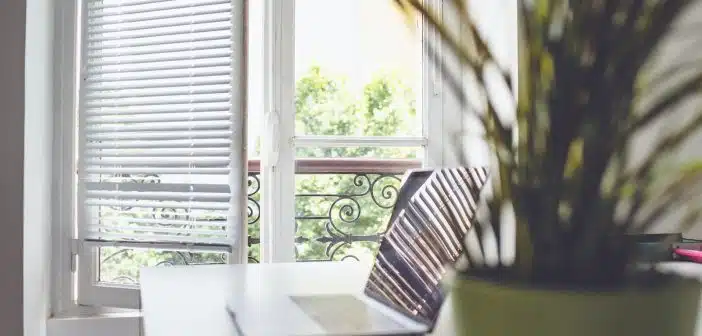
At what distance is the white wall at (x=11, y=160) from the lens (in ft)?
6.75

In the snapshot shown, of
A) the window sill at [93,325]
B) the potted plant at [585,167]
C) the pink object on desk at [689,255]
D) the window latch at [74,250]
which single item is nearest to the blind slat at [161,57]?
the window latch at [74,250]

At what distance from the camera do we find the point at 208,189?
2293 mm

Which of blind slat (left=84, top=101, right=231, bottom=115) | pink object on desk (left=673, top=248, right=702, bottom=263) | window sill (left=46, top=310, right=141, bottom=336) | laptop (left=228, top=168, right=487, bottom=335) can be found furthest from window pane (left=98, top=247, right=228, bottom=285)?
pink object on desk (left=673, top=248, right=702, bottom=263)

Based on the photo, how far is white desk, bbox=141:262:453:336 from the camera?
102 cm

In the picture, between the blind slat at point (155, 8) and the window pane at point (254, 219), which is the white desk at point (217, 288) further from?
the blind slat at point (155, 8)

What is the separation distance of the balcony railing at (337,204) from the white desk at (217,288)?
2.44ft

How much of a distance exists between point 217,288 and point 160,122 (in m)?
1.08

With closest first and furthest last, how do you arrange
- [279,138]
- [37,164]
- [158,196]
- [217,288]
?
1. [217,288]
2. [37,164]
3. [158,196]
4. [279,138]

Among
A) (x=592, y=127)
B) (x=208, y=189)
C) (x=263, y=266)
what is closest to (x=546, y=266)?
(x=592, y=127)

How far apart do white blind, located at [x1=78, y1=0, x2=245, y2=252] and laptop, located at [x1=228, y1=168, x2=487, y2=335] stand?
113cm

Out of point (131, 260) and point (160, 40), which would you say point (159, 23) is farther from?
point (131, 260)

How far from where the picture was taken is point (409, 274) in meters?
1.05

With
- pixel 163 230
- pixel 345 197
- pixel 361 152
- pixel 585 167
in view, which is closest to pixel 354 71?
pixel 361 152

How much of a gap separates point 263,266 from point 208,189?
0.65 metres
